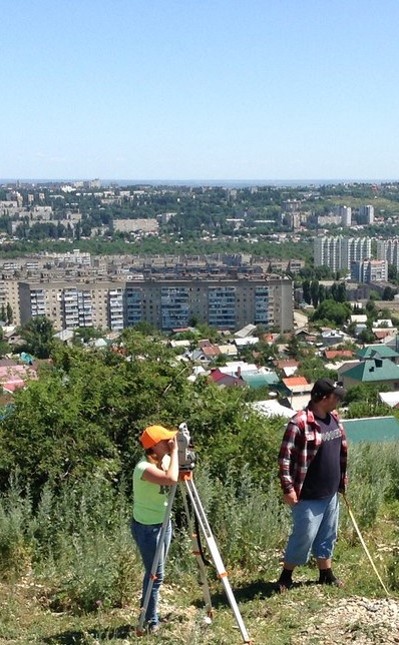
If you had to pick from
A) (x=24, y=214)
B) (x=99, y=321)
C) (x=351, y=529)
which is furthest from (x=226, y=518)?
(x=24, y=214)

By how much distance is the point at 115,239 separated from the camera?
11131 centimetres

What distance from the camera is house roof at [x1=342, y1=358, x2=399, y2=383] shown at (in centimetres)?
2816

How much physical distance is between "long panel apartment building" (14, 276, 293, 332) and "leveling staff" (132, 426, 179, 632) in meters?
50.6

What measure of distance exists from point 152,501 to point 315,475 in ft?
2.44

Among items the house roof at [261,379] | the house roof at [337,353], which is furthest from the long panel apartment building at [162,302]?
the house roof at [261,379]

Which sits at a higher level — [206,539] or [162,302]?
[206,539]

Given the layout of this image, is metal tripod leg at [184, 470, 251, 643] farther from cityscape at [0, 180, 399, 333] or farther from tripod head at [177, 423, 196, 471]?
cityscape at [0, 180, 399, 333]

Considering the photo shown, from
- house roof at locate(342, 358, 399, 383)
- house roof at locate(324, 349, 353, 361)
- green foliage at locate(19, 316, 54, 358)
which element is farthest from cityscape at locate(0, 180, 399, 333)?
house roof at locate(342, 358, 399, 383)

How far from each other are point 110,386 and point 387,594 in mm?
2278

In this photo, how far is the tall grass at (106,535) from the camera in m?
3.16

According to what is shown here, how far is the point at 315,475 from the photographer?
3242mm

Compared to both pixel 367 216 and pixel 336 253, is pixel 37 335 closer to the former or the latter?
pixel 336 253

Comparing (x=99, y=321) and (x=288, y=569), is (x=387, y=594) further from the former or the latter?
(x=99, y=321)

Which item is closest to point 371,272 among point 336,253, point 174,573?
point 336,253
